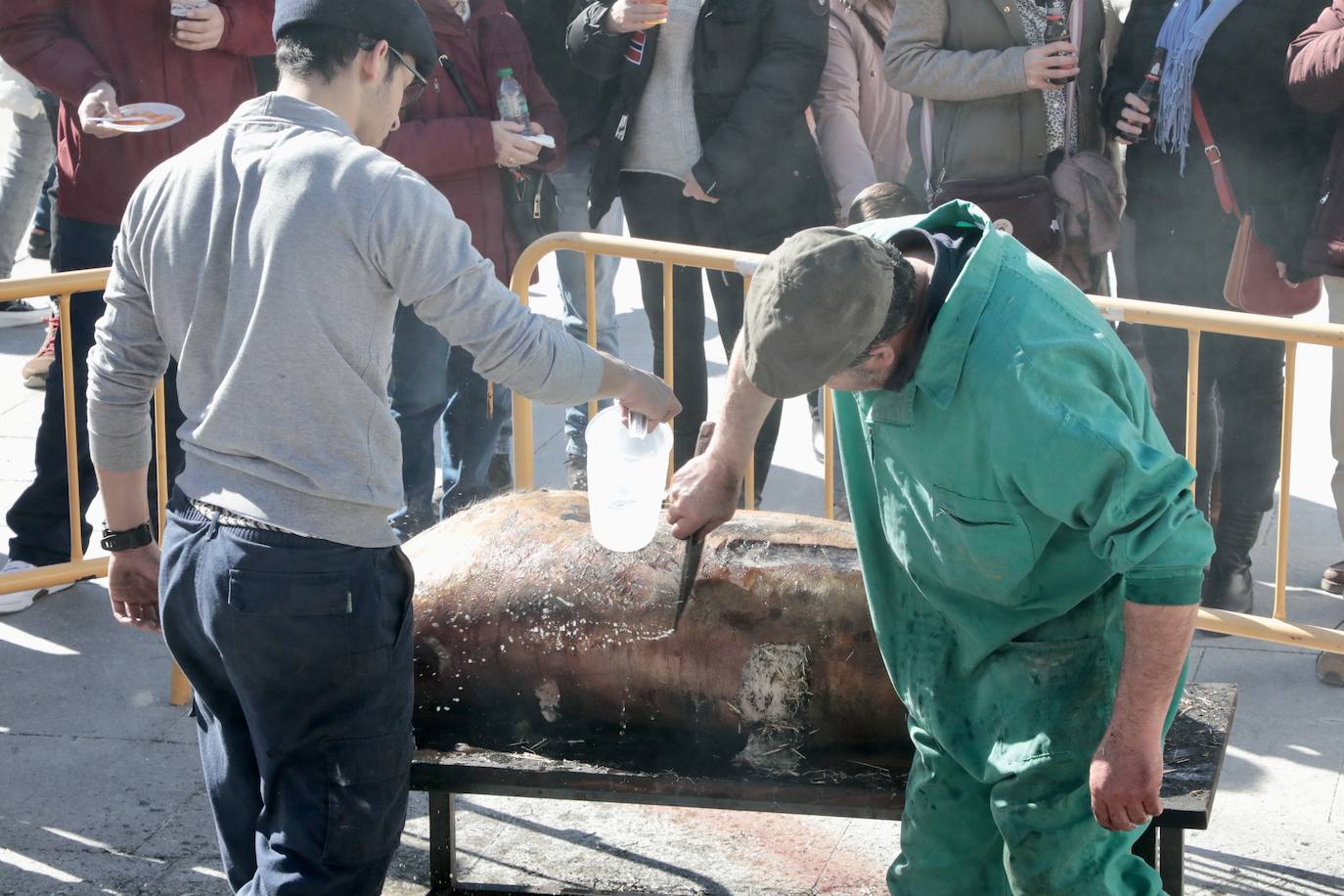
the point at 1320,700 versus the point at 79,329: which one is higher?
the point at 79,329

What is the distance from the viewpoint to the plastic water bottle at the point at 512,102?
549 centimetres

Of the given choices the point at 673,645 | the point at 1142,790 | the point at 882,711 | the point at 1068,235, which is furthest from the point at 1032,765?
the point at 1068,235

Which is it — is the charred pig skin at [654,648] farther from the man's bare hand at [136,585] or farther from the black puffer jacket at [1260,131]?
the black puffer jacket at [1260,131]

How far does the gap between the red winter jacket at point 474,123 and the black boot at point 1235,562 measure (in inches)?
105

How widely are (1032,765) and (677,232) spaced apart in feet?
11.0

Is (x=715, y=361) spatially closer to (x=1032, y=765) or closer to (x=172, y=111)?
(x=172, y=111)

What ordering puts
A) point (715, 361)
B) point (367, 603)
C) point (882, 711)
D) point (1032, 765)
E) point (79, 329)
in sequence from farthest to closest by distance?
point (715, 361), point (79, 329), point (882, 711), point (367, 603), point (1032, 765)

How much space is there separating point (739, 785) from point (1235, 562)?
2.56 metres

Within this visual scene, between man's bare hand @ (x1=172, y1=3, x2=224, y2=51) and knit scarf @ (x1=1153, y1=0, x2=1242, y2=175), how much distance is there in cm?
310

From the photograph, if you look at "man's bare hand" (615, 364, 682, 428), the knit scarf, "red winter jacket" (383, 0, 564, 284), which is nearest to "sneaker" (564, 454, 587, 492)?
"red winter jacket" (383, 0, 564, 284)

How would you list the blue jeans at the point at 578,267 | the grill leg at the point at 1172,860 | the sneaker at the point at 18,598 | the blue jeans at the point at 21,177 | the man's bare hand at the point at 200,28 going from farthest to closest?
1. the blue jeans at the point at 21,177
2. the blue jeans at the point at 578,267
3. the sneaker at the point at 18,598
4. the man's bare hand at the point at 200,28
5. the grill leg at the point at 1172,860

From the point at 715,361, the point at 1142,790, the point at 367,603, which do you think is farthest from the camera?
the point at 715,361

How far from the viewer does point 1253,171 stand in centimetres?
510

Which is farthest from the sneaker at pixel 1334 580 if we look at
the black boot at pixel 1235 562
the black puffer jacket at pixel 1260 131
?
the black puffer jacket at pixel 1260 131
